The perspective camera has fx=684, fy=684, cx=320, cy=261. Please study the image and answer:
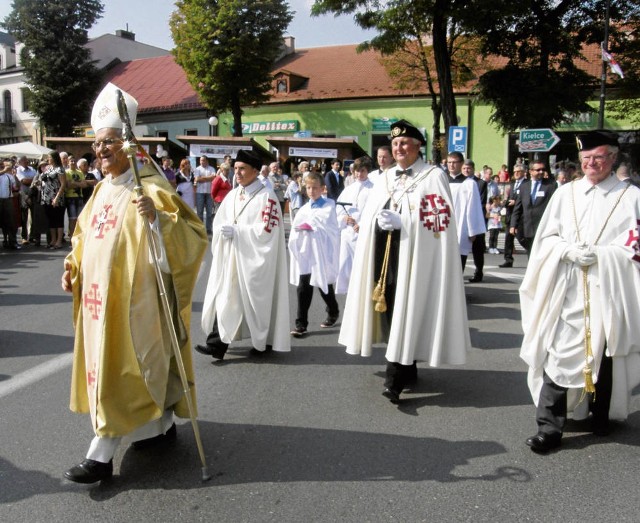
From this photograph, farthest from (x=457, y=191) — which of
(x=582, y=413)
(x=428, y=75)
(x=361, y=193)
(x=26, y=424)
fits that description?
(x=428, y=75)

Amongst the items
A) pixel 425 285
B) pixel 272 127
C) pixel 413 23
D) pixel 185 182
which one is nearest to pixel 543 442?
pixel 425 285

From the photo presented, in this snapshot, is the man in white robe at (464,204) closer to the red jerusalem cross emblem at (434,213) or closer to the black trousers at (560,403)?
the red jerusalem cross emblem at (434,213)

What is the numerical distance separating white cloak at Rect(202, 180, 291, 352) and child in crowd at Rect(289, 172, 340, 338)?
1.04 meters

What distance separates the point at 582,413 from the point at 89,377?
3156mm

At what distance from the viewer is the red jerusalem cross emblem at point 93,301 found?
12.4ft

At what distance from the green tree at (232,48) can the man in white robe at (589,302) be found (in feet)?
110

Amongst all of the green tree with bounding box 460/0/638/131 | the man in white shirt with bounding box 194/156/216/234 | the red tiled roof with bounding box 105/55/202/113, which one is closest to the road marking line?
the man in white shirt with bounding box 194/156/216/234

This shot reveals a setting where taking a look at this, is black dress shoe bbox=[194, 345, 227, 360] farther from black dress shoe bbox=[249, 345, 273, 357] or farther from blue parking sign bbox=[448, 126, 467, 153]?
blue parking sign bbox=[448, 126, 467, 153]

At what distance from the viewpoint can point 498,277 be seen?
36.9 ft

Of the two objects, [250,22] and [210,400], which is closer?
[210,400]

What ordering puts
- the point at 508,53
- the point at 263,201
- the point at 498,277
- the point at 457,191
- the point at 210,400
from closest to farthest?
the point at 210,400 → the point at 263,201 → the point at 457,191 → the point at 498,277 → the point at 508,53

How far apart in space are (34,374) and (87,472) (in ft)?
8.36

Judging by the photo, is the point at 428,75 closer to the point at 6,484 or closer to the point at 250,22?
the point at 250,22

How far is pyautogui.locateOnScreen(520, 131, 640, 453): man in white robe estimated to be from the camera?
4160 millimetres
